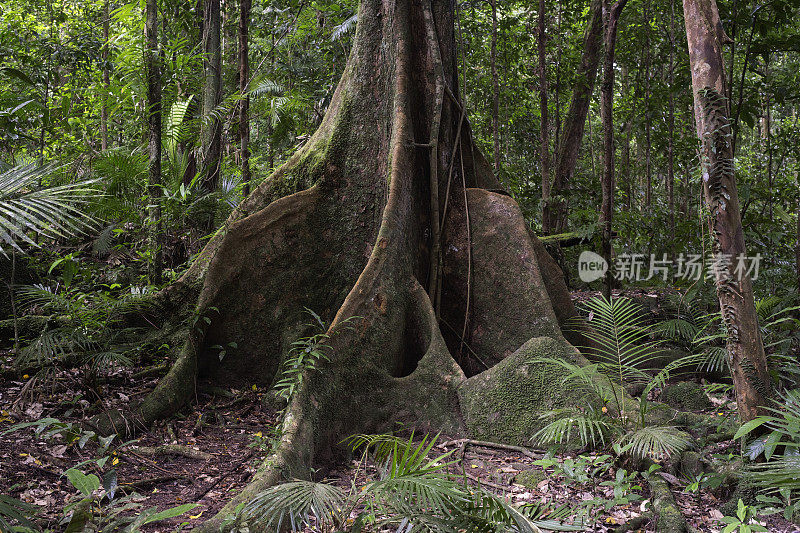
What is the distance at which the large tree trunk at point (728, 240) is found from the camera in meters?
3.32

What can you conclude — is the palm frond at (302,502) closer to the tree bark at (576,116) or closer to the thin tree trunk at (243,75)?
the thin tree trunk at (243,75)

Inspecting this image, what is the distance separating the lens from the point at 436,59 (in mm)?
5750

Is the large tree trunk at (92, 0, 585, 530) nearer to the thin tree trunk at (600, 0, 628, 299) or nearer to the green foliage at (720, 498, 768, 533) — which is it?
the green foliage at (720, 498, 768, 533)

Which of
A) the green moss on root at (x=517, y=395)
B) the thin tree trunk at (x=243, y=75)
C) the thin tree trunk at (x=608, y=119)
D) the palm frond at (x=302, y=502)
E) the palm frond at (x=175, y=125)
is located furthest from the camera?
the thin tree trunk at (x=243, y=75)

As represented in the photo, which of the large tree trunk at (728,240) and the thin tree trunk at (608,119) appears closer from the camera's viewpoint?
the large tree trunk at (728,240)

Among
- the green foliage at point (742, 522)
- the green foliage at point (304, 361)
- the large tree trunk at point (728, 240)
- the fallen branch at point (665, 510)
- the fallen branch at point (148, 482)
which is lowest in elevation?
the fallen branch at point (148, 482)

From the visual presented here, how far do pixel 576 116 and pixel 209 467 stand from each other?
8.41 m

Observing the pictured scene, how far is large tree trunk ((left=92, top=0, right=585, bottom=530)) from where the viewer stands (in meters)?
4.22

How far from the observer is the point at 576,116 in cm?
1003

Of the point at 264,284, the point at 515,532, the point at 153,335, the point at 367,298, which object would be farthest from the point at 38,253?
the point at 515,532

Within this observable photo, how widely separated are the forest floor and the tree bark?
242 inches

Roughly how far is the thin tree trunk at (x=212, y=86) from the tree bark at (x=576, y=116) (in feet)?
16.4

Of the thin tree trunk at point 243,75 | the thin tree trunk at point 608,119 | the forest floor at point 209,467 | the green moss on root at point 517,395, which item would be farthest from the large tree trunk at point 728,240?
the thin tree trunk at point 243,75

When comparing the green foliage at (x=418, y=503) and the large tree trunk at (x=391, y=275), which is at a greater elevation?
the large tree trunk at (x=391, y=275)
